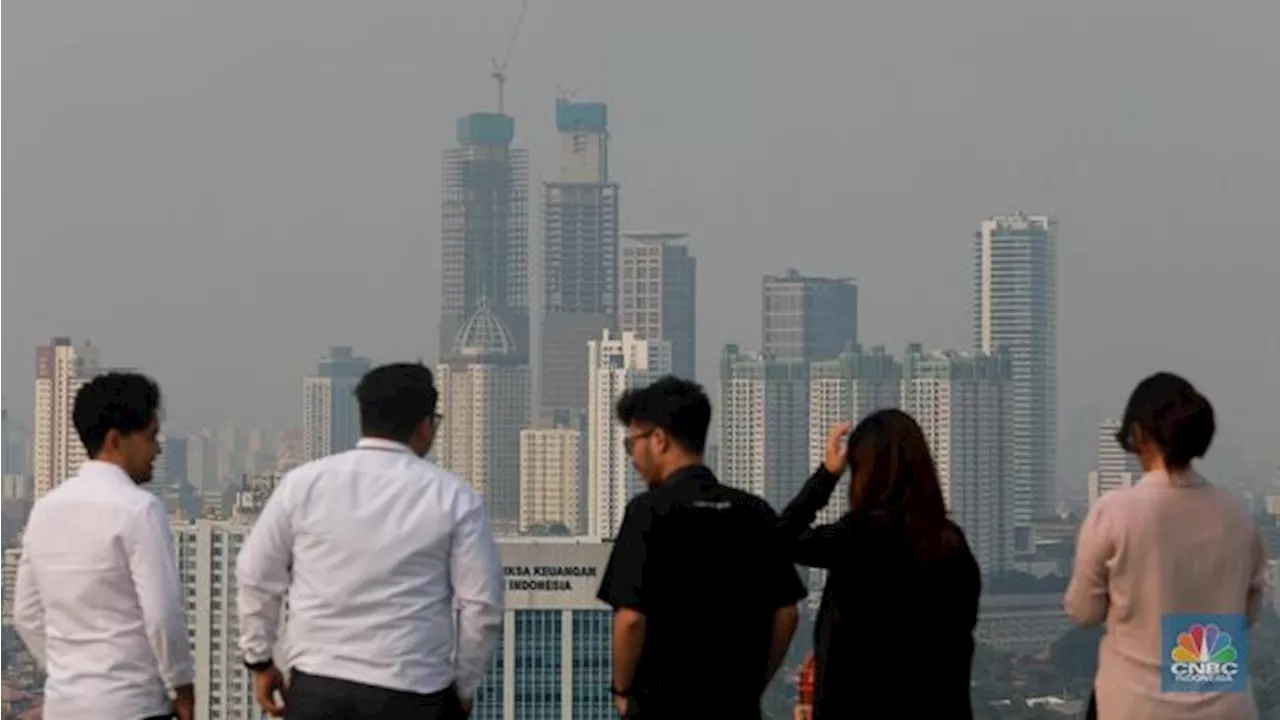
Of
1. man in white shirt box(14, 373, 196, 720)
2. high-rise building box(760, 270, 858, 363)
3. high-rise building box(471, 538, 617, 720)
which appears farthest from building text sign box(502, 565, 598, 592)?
high-rise building box(760, 270, 858, 363)

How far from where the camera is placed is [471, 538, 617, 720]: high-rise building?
20984 mm

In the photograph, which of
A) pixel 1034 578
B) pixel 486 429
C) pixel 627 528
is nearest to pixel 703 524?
pixel 627 528

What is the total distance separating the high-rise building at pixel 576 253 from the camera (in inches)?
3551

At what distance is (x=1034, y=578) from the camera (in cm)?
5672

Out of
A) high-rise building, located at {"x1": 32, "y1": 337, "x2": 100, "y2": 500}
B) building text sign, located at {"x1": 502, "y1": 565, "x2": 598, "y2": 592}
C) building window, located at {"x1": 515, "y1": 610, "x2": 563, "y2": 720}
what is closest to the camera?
building window, located at {"x1": 515, "y1": 610, "x2": 563, "y2": 720}

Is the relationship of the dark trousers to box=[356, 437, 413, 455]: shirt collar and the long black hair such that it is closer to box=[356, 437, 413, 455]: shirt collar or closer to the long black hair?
box=[356, 437, 413, 455]: shirt collar

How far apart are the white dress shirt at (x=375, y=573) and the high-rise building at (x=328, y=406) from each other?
63.9 m

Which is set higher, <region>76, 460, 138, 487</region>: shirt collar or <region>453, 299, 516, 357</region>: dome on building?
<region>453, 299, 516, 357</region>: dome on building

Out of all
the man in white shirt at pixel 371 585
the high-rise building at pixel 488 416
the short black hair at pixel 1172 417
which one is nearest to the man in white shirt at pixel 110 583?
the man in white shirt at pixel 371 585

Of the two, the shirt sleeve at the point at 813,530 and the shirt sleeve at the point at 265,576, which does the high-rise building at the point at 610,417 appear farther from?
the shirt sleeve at the point at 265,576

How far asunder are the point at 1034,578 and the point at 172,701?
54.0 metres

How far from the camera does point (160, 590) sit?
3473mm

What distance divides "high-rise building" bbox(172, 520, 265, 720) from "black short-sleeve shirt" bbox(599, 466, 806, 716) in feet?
53.5

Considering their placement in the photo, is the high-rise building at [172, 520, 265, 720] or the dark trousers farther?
the high-rise building at [172, 520, 265, 720]
